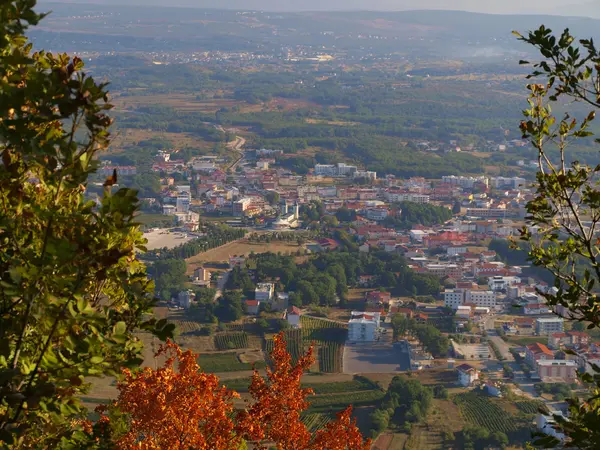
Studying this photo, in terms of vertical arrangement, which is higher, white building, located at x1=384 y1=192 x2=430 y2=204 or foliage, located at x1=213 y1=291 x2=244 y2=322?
white building, located at x1=384 y1=192 x2=430 y2=204

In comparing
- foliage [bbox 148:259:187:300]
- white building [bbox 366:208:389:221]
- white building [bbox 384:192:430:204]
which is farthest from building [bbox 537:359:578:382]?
white building [bbox 384:192:430:204]

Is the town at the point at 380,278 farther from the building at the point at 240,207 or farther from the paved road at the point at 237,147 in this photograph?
the paved road at the point at 237,147

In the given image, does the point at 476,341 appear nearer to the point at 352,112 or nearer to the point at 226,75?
the point at 352,112

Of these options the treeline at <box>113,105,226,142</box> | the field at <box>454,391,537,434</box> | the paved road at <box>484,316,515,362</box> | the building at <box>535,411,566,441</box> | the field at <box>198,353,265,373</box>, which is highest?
the building at <box>535,411,566,441</box>

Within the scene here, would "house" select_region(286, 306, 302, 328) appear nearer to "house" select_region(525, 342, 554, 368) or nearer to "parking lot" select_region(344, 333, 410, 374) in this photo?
"parking lot" select_region(344, 333, 410, 374)

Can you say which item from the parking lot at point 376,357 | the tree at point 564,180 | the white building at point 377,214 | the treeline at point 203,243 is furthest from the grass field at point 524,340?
the tree at point 564,180

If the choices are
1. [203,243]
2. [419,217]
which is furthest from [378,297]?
[419,217]

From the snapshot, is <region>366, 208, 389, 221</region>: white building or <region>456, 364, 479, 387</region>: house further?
<region>366, 208, 389, 221</region>: white building
